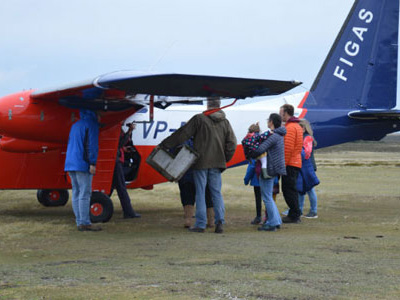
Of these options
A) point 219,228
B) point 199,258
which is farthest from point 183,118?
point 199,258

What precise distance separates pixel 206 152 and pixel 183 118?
10.3 feet

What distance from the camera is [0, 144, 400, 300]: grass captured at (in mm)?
5035

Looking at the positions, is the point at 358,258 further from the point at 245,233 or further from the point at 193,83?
the point at 193,83

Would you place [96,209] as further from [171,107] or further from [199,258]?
[199,258]

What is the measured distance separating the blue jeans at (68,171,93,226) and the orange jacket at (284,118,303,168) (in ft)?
10.1

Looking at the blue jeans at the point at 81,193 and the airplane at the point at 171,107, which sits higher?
the airplane at the point at 171,107

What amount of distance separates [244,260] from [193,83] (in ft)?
8.10

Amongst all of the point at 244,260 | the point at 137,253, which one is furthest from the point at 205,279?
the point at 137,253

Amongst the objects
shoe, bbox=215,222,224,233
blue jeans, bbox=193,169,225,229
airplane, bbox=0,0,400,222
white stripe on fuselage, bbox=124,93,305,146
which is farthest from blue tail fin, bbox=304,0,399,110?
shoe, bbox=215,222,224,233

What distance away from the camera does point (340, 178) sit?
69.2ft

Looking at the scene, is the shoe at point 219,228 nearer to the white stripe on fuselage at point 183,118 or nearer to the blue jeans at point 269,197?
the blue jeans at point 269,197

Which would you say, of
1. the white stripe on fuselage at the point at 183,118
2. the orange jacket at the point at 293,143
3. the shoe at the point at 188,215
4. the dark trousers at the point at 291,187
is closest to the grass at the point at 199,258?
the shoe at the point at 188,215

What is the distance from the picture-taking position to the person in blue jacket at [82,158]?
27.9ft

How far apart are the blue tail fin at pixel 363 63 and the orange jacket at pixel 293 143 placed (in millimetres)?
3518
